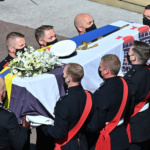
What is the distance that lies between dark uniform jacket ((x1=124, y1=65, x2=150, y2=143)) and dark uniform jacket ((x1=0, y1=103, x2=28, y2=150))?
4.86 feet

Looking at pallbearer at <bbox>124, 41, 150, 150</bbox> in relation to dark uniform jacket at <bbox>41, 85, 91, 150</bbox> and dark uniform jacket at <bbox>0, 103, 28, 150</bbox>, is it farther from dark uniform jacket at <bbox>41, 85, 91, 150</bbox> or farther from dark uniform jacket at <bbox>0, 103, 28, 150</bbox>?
dark uniform jacket at <bbox>0, 103, 28, 150</bbox>

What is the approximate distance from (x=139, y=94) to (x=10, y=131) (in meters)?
1.70

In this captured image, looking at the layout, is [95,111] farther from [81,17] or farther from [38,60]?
[81,17]

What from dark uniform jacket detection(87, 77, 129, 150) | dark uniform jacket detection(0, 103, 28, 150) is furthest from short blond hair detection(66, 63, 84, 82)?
dark uniform jacket detection(0, 103, 28, 150)

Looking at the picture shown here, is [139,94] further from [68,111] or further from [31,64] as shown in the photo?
[31,64]

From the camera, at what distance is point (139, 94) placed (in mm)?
4699

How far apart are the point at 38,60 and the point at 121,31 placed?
1.94m

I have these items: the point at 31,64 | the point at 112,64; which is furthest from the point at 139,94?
the point at 31,64

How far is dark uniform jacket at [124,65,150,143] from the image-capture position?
4.66 metres

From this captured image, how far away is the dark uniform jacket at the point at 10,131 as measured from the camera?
381cm

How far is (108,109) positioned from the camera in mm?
4332

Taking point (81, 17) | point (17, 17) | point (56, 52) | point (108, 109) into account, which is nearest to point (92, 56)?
point (56, 52)

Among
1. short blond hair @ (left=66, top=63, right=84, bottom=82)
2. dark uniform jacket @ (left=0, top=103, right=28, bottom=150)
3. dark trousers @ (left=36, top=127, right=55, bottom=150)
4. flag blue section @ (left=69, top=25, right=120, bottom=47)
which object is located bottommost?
dark trousers @ (left=36, top=127, right=55, bottom=150)

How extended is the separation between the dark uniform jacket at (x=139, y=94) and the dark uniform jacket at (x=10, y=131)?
58.3 inches
